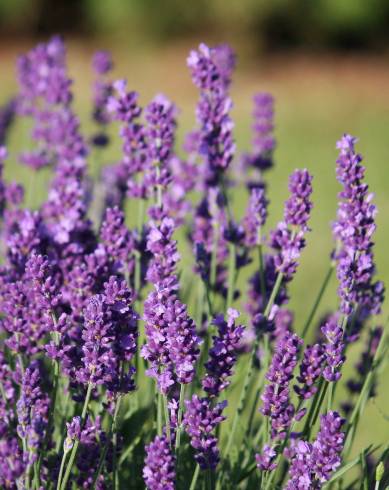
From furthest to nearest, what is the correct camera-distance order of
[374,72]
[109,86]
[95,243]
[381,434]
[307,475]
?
[374,72] < [381,434] < [109,86] < [95,243] < [307,475]

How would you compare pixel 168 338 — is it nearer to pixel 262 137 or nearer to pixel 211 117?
pixel 211 117

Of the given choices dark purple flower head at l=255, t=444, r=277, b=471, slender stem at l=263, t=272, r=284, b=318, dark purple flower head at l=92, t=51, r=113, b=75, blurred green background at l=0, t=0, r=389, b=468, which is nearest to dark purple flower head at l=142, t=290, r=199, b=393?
dark purple flower head at l=255, t=444, r=277, b=471

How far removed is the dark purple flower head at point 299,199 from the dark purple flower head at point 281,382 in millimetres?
300

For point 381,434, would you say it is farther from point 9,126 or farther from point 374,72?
point 374,72

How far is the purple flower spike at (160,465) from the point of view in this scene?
124 cm

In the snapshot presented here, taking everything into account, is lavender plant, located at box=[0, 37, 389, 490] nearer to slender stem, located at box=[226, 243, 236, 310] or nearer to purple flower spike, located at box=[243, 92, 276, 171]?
slender stem, located at box=[226, 243, 236, 310]

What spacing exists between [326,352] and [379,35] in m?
10.6

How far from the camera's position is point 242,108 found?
9820 mm

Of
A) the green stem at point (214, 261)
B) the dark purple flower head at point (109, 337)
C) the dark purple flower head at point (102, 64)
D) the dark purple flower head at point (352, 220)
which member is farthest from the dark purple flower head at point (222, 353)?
the dark purple flower head at point (102, 64)

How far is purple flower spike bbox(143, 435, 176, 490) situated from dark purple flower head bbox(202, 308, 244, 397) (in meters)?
0.15

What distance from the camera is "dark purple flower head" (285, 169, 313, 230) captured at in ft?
5.23

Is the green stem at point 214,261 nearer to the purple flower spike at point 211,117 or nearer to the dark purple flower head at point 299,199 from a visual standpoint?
the purple flower spike at point 211,117

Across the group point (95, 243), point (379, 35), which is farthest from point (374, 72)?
point (95, 243)

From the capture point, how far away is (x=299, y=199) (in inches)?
63.5
